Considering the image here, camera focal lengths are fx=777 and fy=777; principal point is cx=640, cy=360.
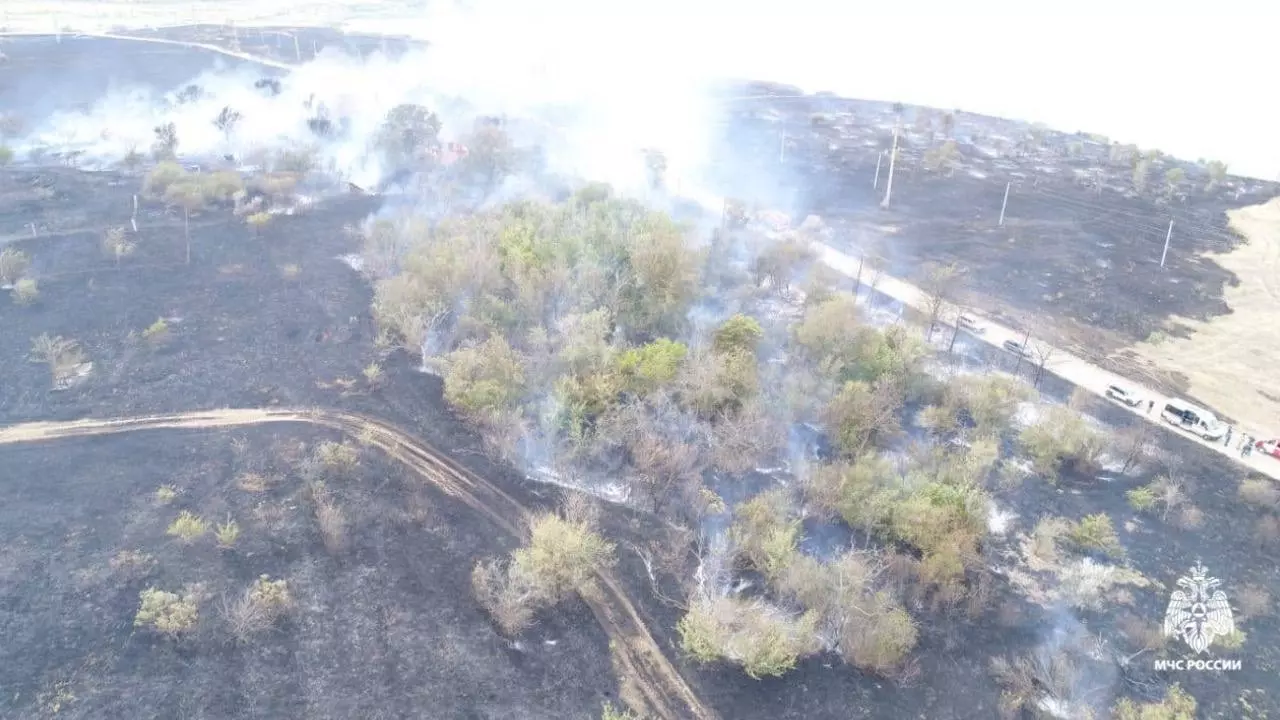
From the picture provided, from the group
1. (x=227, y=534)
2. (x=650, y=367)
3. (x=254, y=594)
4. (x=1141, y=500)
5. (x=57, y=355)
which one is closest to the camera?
(x=254, y=594)

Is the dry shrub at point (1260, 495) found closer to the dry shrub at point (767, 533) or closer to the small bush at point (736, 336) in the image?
the dry shrub at point (767, 533)

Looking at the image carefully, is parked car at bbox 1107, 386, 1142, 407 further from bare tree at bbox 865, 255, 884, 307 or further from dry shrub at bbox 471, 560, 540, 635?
dry shrub at bbox 471, 560, 540, 635

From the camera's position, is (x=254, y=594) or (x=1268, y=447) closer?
(x=254, y=594)

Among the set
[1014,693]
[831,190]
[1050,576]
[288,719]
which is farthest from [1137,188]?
[288,719]

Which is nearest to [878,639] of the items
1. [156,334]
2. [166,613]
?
[166,613]

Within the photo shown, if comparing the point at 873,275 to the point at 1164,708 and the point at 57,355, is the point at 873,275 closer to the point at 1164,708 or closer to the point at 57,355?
the point at 1164,708

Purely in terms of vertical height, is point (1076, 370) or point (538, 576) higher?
point (1076, 370)

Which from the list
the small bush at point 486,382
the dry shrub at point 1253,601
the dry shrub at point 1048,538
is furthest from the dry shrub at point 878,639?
the small bush at point 486,382

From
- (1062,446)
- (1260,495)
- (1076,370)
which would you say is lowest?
(1260,495)
